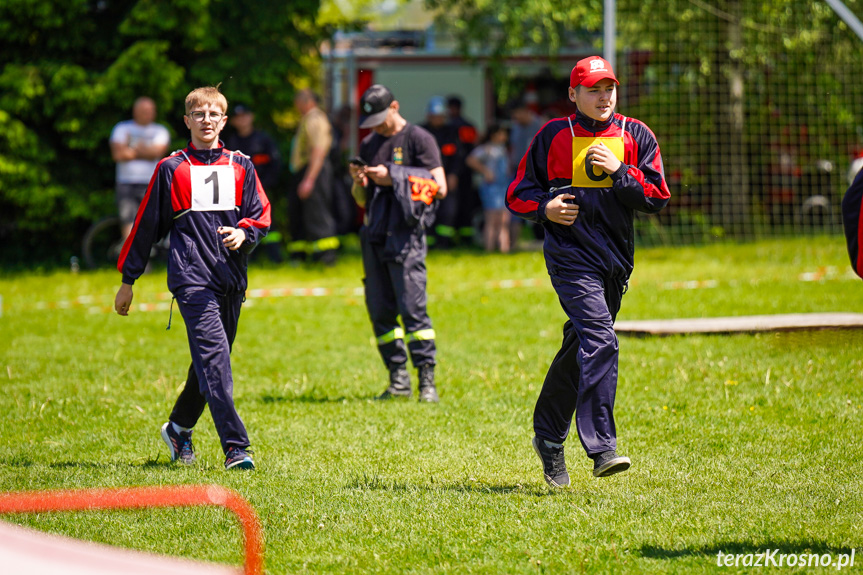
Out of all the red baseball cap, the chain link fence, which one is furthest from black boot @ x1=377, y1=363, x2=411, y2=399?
the chain link fence

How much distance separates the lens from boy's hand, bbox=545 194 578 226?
4984mm

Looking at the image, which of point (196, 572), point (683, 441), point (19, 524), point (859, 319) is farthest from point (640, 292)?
point (196, 572)

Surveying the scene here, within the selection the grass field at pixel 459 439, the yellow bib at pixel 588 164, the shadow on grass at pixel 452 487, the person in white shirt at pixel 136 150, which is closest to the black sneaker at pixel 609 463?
the grass field at pixel 459 439

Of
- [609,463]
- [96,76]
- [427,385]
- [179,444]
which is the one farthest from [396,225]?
[96,76]

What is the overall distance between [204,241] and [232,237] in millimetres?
167

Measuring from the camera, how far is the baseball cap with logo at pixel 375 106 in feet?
24.4

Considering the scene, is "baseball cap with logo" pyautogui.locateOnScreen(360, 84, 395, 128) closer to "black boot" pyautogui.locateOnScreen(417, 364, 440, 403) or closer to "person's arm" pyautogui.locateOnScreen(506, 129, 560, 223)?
"black boot" pyautogui.locateOnScreen(417, 364, 440, 403)

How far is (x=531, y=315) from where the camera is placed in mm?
10852

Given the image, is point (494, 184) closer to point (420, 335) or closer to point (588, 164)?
point (420, 335)

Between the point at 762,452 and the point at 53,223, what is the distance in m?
13.3

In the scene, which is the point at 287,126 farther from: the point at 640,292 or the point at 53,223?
the point at 640,292

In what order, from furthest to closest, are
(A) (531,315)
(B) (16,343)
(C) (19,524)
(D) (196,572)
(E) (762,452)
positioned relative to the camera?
(A) (531,315) → (B) (16,343) → (E) (762,452) → (C) (19,524) → (D) (196,572)

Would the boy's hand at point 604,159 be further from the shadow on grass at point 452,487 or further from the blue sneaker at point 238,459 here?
the blue sneaker at point 238,459

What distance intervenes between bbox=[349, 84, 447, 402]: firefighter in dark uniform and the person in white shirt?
725 centimetres
